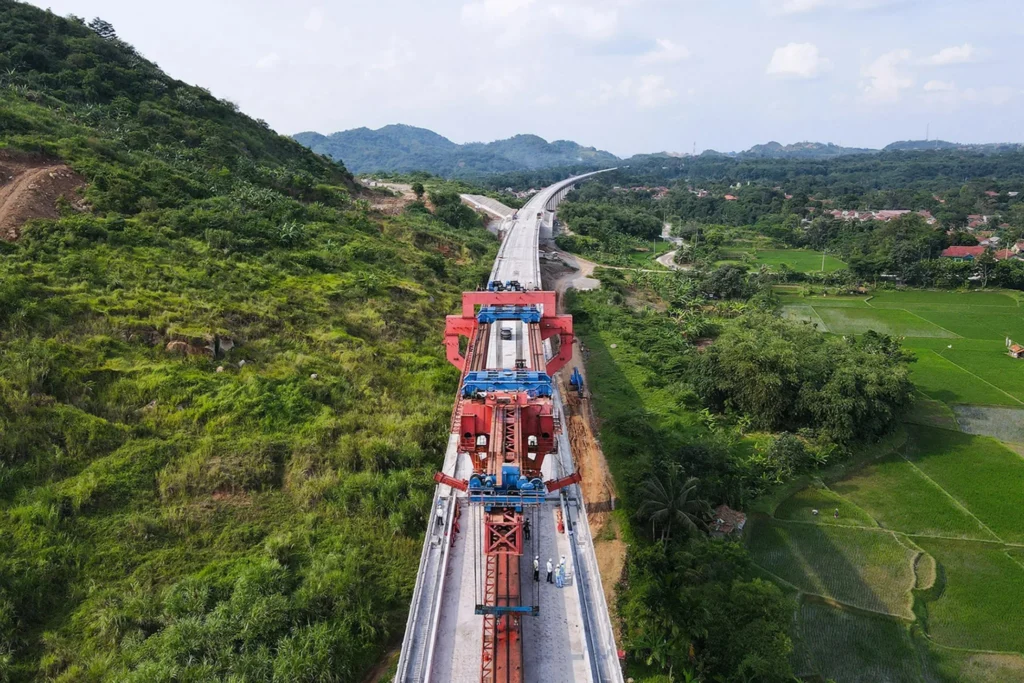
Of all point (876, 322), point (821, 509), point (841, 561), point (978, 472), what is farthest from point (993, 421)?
point (876, 322)

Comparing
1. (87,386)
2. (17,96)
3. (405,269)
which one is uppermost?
(17,96)

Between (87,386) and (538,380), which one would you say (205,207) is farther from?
(538,380)

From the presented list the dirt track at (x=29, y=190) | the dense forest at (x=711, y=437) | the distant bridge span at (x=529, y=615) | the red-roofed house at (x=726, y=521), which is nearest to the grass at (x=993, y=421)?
the dense forest at (x=711, y=437)

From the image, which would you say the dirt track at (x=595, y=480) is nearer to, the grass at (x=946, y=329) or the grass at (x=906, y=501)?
the grass at (x=906, y=501)

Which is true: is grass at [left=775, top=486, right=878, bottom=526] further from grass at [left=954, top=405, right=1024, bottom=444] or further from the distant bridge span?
the distant bridge span

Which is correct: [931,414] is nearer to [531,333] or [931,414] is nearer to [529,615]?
[531,333]

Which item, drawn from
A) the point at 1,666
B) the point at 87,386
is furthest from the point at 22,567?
the point at 87,386

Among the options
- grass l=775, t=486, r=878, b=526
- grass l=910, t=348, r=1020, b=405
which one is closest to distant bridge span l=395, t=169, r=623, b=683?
grass l=775, t=486, r=878, b=526
